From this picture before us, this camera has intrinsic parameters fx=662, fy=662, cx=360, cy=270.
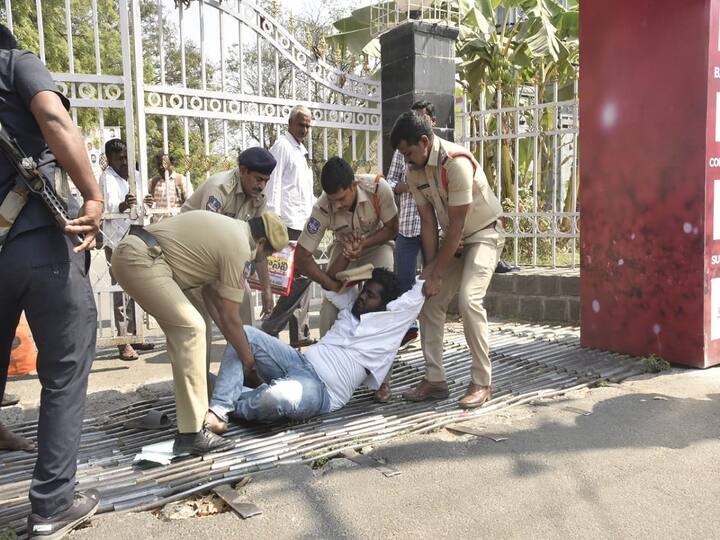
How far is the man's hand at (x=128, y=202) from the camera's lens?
506 cm

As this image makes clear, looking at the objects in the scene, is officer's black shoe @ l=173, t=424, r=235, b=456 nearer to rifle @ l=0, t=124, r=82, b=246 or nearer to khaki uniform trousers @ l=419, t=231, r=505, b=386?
rifle @ l=0, t=124, r=82, b=246

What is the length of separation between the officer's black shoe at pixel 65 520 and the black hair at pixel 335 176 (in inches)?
84.9

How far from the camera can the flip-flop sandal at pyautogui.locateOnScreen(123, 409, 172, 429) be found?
360 centimetres

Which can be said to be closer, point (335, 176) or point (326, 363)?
point (326, 363)

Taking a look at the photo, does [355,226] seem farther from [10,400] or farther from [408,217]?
[10,400]

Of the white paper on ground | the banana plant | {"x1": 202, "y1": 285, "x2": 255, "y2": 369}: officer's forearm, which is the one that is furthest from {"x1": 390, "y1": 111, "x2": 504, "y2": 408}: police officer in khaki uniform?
the banana plant

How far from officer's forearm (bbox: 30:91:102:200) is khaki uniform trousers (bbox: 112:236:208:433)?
76 centimetres

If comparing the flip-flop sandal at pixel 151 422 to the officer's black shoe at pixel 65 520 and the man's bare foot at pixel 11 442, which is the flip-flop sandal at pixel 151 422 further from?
the officer's black shoe at pixel 65 520

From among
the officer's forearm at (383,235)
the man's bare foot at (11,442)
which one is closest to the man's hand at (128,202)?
the officer's forearm at (383,235)

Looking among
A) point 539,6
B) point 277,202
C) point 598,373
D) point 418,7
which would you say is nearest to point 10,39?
point 277,202

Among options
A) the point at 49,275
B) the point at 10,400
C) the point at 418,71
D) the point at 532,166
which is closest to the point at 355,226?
the point at 49,275

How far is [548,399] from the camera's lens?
13.0 feet

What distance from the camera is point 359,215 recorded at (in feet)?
14.1

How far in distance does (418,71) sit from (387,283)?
303 cm
